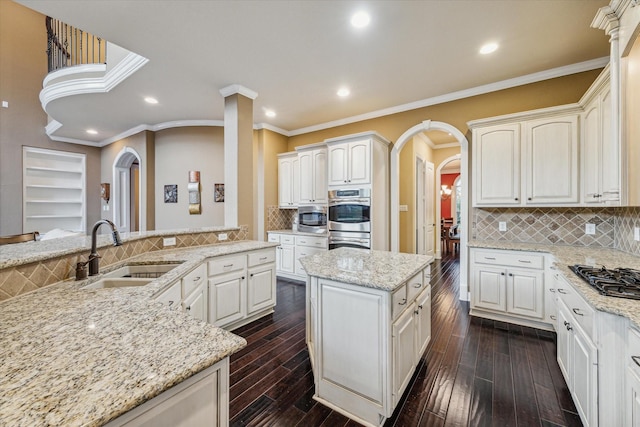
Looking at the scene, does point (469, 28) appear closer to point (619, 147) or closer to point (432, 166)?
point (619, 147)

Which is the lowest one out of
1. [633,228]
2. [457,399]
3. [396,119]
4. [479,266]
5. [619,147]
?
[457,399]

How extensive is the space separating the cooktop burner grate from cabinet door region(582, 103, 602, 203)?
1064 millimetres

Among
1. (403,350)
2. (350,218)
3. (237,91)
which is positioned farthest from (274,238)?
(403,350)

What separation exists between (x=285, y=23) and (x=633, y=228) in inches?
145

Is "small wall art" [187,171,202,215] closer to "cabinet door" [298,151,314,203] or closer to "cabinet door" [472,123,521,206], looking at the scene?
"cabinet door" [298,151,314,203]

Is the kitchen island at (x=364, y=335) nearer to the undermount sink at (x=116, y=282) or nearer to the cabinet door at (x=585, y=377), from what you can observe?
the cabinet door at (x=585, y=377)

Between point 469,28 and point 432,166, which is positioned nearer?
point 469,28

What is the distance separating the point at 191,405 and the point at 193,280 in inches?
63.6

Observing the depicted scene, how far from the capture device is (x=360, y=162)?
3.96 m

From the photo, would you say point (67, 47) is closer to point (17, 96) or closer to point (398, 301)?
point (17, 96)

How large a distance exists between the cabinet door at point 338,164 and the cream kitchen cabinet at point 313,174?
33cm

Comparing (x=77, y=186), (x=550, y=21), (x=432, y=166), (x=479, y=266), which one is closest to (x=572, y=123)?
(x=550, y=21)

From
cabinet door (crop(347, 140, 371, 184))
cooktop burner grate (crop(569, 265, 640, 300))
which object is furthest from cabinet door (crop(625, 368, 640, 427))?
→ cabinet door (crop(347, 140, 371, 184))

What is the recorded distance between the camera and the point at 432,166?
267 inches
